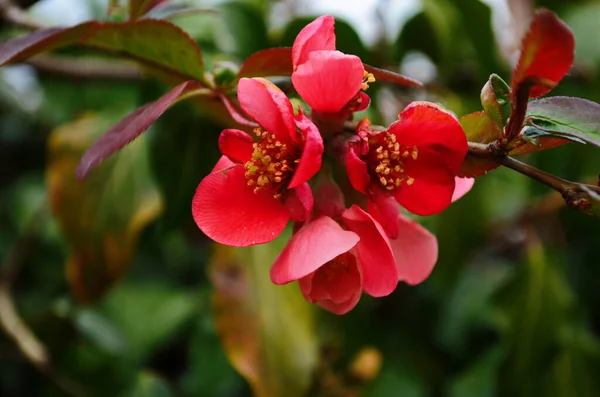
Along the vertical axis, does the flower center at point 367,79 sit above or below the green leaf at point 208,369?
above

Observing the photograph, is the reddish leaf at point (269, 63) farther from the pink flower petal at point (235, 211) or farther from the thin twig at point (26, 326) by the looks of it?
the thin twig at point (26, 326)

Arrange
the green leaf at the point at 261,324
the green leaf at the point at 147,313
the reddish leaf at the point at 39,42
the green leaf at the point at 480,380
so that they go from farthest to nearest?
the green leaf at the point at 147,313 < the green leaf at the point at 480,380 < the green leaf at the point at 261,324 < the reddish leaf at the point at 39,42

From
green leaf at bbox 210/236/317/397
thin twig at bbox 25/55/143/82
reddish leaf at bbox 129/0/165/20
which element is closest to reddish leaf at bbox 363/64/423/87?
reddish leaf at bbox 129/0/165/20

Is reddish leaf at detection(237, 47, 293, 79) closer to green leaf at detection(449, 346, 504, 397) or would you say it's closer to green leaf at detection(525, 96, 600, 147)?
green leaf at detection(525, 96, 600, 147)

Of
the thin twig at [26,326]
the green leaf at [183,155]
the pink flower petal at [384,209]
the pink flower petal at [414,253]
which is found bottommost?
the thin twig at [26,326]

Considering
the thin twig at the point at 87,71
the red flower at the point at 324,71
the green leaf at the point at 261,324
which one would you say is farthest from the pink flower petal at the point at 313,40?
the thin twig at the point at 87,71

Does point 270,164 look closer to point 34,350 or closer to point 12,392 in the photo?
point 34,350

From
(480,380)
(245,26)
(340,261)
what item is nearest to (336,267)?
(340,261)

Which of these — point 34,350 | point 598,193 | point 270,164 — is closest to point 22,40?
point 270,164
